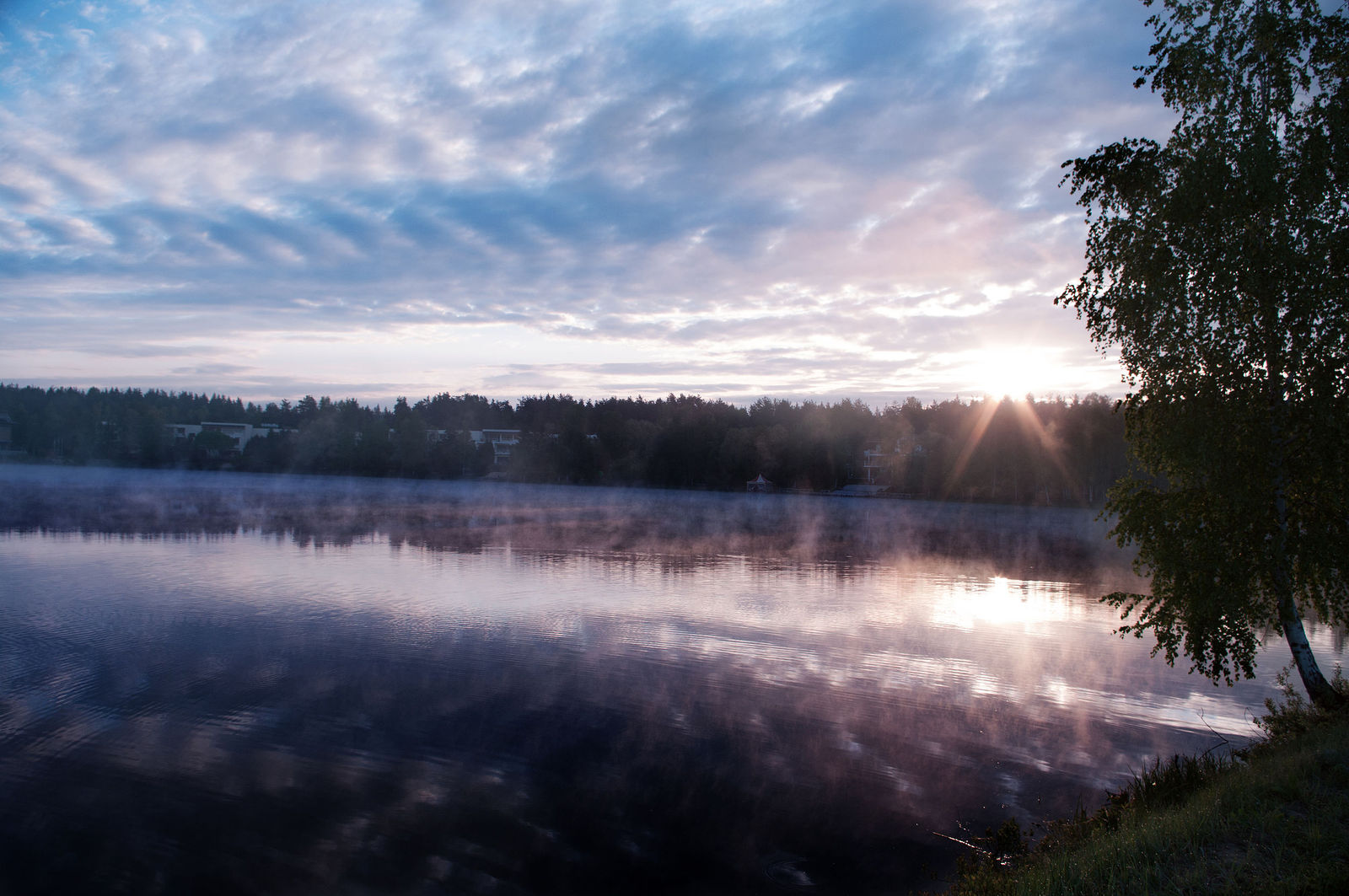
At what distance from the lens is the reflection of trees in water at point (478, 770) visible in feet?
31.9

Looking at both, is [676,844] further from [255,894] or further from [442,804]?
[255,894]

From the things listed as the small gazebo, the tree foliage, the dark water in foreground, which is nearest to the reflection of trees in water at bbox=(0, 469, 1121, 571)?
the dark water in foreground

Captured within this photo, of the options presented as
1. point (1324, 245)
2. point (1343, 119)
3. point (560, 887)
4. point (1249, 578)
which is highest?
point (1343, 119)

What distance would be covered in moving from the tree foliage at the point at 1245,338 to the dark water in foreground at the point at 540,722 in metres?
3.48

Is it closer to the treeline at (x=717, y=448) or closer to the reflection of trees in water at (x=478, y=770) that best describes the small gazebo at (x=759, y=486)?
the treeline at (x=717, y=448)

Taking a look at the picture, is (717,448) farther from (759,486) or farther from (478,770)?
(478,770)

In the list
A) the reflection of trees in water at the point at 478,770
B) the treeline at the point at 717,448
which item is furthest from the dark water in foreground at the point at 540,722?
the treeline at the point at 717,448

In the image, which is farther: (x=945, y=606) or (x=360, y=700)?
(x=945, y=606)

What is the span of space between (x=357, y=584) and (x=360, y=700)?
45.8 feet

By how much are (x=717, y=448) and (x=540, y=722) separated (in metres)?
129

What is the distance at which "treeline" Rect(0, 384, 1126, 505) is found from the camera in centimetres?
11156

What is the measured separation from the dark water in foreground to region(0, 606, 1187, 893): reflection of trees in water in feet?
0.18

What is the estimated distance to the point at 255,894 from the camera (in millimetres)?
8977

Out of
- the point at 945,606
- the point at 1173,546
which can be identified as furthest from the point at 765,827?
the point at 945,606
